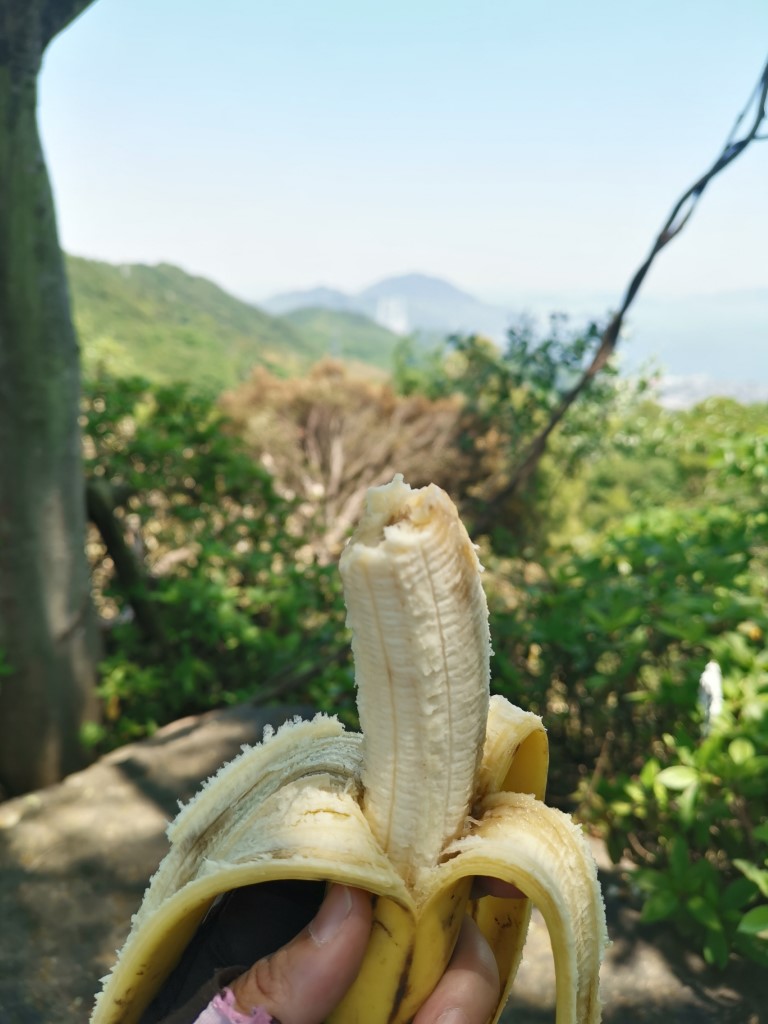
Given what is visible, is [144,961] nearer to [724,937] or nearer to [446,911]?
[446,911]

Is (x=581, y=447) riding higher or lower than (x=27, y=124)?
lower

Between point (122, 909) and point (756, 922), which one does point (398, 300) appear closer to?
point (122, 909)

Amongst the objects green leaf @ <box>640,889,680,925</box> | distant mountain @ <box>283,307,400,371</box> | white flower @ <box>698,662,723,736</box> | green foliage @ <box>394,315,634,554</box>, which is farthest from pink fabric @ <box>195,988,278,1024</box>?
distant mountain @ <box>283,307,400,371</box>

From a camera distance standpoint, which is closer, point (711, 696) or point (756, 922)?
point (756, 922)

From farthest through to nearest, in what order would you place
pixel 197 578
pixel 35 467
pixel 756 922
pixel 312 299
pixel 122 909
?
pixel 312 299 < pixel 197 578 < pixel 35 467 < pixel 122 909 < pixel 756 922

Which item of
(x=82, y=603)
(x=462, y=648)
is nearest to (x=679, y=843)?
(x=462, y=648)

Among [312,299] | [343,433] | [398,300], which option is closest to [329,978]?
[343,433]

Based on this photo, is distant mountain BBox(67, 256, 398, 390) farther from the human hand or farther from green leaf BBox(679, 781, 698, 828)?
the human hand

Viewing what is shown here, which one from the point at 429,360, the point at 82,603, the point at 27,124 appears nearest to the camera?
the point at 27,124
